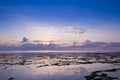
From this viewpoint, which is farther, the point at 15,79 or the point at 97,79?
the point at 15,79

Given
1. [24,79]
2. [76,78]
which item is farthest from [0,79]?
[76,78]

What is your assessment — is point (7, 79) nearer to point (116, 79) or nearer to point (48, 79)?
point (48, 79)

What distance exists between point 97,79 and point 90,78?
1.42 m

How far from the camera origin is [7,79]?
27781mm

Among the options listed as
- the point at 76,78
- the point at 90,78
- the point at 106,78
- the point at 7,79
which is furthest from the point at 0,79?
the point at 106,78

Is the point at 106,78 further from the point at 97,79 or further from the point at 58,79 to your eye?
the point at 58,79

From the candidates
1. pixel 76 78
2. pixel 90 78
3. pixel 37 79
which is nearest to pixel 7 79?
pixel 37 79

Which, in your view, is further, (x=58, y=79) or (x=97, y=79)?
(x=58, y=79)

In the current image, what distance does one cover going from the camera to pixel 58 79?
90.3ft

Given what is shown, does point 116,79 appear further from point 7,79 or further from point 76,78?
point 7,79

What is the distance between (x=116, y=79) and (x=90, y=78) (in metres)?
3.53

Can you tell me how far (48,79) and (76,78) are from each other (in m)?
4.16

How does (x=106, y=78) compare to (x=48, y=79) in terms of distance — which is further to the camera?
(x=48, y=79)

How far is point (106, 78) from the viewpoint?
2577cm
